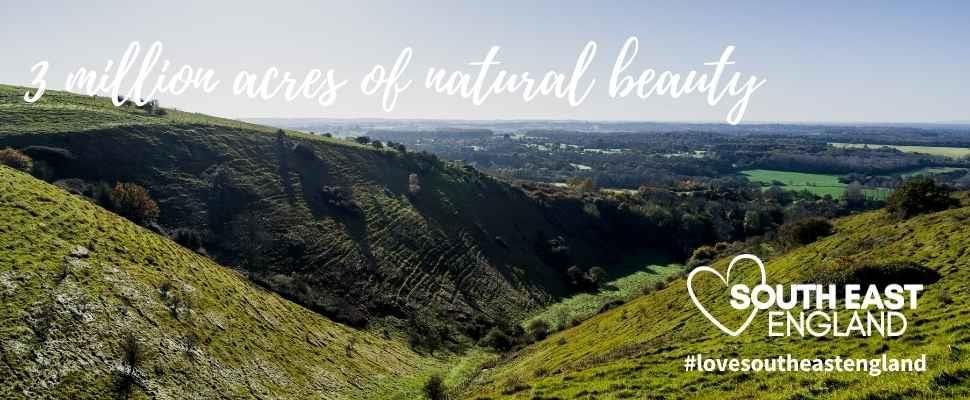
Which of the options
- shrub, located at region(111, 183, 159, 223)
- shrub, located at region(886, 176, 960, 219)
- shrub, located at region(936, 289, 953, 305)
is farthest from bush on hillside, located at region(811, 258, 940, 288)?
shrub, located at region(111, 183, 159, 223)

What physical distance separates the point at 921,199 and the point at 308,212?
62.0 m

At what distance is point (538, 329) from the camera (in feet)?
184

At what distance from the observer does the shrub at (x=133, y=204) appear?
4925cm

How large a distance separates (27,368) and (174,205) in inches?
1639

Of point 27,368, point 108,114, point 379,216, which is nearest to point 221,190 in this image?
point 379,216

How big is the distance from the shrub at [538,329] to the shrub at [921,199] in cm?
3171

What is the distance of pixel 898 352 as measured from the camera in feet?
57.8

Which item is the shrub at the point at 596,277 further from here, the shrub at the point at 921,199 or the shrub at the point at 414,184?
the shrub at the point at 921,199

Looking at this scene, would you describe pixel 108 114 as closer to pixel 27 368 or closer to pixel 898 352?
pixel 27 368

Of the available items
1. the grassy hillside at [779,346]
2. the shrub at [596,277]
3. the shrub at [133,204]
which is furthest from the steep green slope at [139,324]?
the shrub at [596,277]

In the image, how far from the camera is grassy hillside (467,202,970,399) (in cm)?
1598

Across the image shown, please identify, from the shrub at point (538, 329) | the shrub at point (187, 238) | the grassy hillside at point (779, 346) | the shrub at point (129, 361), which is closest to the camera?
the grassy hillside at point (779, 346)

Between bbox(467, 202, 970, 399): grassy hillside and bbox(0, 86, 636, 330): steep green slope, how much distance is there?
23253mm

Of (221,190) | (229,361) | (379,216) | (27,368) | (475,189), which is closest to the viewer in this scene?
(27,368)
